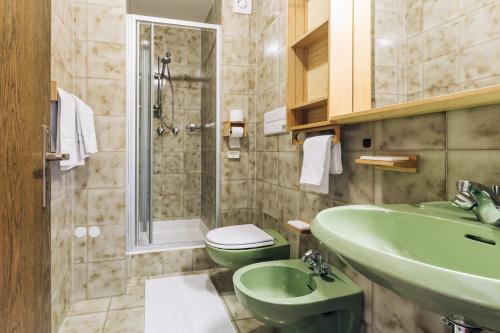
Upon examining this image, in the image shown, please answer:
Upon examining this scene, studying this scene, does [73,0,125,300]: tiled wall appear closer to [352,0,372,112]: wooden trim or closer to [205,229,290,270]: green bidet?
[205,229,290,270]: green bidet

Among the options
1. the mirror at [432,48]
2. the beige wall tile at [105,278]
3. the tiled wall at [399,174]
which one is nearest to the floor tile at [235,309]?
the tiled wall at [399,174]

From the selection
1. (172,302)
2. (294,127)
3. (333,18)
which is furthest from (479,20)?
(172,302)

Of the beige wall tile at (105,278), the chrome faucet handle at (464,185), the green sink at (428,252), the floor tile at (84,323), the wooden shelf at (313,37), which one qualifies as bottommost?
the floor tile at (84,323)

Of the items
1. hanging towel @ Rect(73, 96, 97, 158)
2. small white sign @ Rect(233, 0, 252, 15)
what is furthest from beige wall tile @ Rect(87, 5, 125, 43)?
small white sign @ Rect(233, 0, 252, 15)

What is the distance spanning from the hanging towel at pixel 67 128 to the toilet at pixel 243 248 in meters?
0.89

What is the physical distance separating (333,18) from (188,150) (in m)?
2.34

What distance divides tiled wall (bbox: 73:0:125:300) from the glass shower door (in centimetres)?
18

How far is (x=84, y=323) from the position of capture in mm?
1801

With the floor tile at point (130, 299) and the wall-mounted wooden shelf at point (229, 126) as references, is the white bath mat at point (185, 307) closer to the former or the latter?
the floor tile at point (130, 299)

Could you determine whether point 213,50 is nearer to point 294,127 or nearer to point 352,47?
point 294,127

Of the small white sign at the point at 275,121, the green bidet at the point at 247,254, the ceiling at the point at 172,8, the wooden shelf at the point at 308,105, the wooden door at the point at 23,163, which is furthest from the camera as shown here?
the ceiling at the point at 172,8

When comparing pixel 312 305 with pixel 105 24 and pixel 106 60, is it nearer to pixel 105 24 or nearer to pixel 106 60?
pixel 106 60

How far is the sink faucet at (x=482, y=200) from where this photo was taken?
2.29 ft

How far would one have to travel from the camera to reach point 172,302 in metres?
1.99
